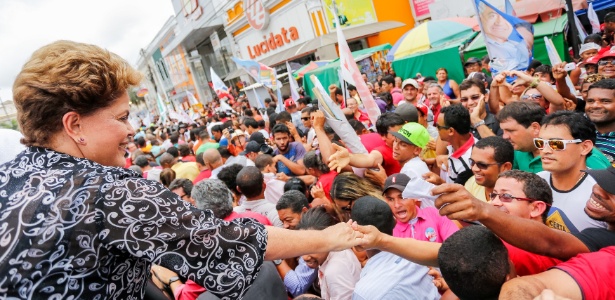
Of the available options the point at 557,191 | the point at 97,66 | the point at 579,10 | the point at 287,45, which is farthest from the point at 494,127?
the point at 287,45

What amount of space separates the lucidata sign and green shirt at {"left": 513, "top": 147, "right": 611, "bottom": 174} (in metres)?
15.8

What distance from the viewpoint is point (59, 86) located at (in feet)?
3.99

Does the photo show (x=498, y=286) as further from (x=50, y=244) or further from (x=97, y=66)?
(x=97, y=66)

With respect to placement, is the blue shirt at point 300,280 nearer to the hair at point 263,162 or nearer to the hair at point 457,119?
the hair at point 457,119

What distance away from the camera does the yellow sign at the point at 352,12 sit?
56.4 feet

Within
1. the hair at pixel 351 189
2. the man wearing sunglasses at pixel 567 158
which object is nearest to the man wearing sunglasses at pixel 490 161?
the man wearing sunglasses at pixel 567 158

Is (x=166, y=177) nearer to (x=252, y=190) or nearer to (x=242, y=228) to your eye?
(x=252, y=190)

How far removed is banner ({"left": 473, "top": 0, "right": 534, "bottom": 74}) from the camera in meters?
4.89

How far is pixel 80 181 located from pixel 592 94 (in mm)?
3746

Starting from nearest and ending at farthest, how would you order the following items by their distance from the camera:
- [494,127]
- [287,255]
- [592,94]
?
[287,255] < [592,94] < [494,127]

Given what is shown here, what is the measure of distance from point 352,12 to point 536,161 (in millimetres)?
16078

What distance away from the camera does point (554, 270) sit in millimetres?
1438

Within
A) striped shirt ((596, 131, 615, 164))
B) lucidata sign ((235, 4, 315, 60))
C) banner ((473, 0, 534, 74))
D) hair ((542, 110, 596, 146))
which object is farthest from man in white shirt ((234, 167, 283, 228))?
lucidata sign ((235, 4, 315, 60))

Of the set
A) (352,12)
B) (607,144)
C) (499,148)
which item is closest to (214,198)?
(499,148)
